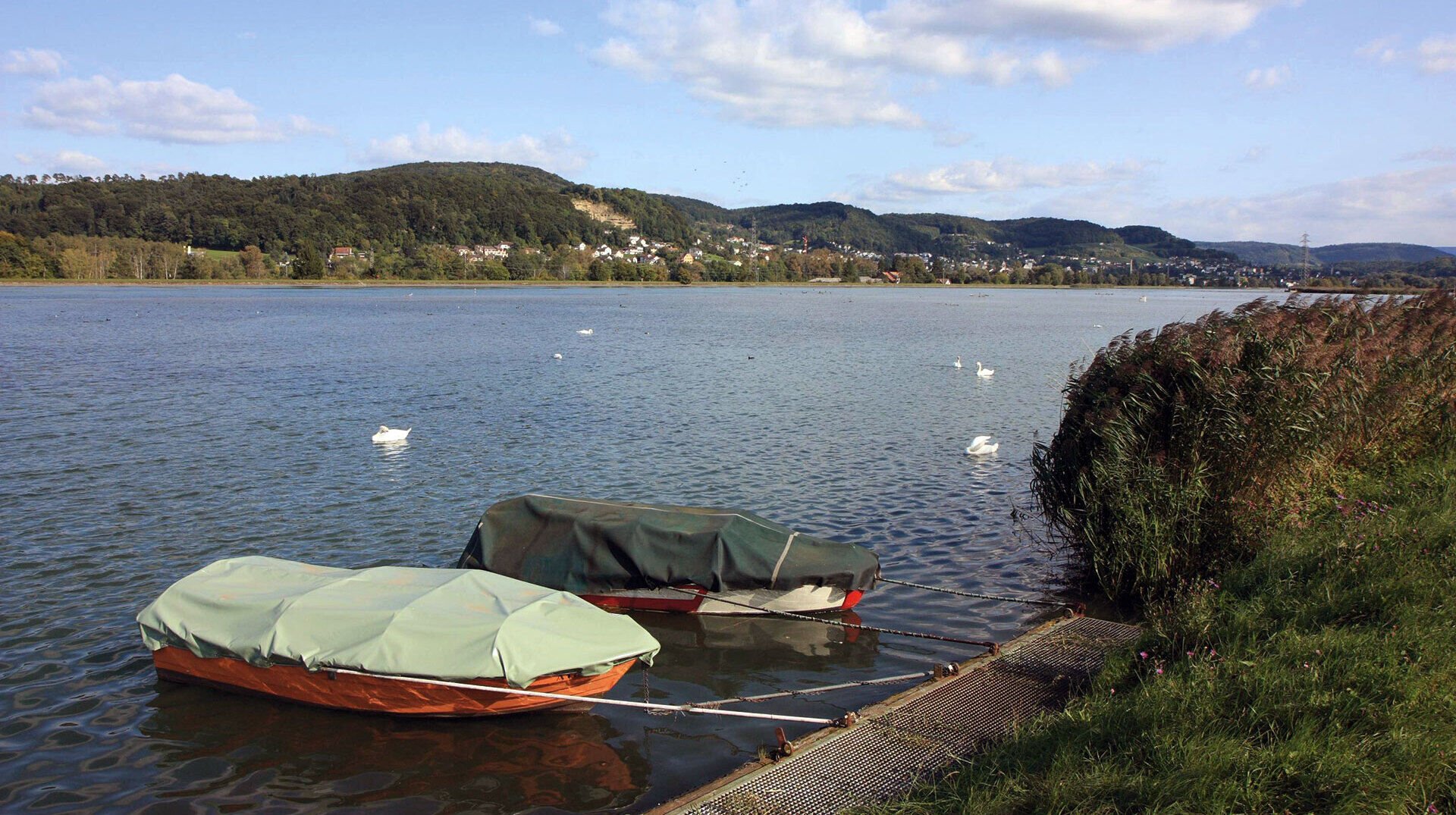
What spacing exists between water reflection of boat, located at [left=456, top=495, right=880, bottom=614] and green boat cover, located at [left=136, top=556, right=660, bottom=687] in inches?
81.2

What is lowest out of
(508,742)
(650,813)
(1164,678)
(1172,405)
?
(508,742)

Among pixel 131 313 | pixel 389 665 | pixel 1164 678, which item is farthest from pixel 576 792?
pixel 131 313

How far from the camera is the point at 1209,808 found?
20.1 feet

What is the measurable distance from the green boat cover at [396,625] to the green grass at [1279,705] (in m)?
4.35

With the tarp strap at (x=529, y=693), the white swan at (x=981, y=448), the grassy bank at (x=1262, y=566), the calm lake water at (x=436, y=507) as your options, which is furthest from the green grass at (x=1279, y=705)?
the white swan at (x=981, y=448)

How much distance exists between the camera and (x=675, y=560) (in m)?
13.7

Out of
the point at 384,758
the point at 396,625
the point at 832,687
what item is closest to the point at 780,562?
the point at 832,687

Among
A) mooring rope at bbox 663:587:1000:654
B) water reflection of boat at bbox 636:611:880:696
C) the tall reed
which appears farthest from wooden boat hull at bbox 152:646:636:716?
the tall reed

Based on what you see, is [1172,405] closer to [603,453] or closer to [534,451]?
[603,453]

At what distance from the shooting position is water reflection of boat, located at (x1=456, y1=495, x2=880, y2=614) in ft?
44.3

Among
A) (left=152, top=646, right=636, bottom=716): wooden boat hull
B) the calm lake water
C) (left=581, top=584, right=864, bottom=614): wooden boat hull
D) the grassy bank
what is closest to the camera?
the grassy bank

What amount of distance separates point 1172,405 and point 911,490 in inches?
322

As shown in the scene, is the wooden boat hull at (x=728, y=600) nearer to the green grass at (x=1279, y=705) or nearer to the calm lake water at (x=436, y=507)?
the calm lake water at (x=436, y=507)

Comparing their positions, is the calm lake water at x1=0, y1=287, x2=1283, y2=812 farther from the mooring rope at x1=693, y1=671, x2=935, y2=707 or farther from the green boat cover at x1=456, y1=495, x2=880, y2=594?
the green boat cover at x1=456, y1=495, x2=880, y2=594
